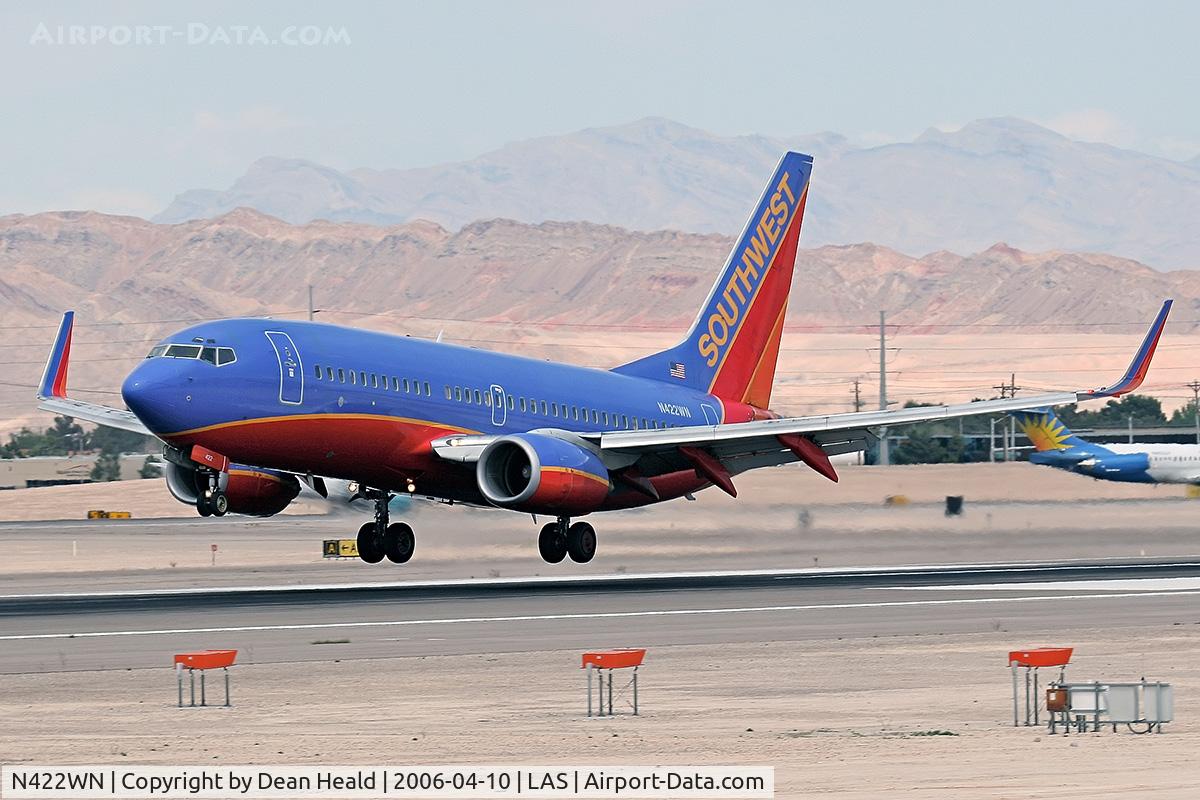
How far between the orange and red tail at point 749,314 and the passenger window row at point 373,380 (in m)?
10.1

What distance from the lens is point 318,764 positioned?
60.4 ft

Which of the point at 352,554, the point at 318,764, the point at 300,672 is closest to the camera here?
the point at 318,764

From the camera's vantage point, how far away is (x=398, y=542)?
43688 millimetres

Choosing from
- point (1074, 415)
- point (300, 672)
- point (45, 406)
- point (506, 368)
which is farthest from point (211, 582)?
point (1074, 415)

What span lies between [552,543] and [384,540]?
3.88 meters

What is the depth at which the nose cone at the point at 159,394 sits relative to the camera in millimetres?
36438

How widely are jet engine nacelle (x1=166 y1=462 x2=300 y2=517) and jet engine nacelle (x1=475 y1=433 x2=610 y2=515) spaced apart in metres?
4.68

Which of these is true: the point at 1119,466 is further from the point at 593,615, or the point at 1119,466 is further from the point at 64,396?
the point at 64,396

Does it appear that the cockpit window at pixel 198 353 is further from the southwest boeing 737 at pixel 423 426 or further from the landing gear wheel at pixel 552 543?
the landing gear wheel at pixel 552 543

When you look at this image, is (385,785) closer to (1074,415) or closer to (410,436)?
(410,436)

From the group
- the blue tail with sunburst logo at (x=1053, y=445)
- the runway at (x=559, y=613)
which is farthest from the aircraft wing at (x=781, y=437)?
the blue tail with sunburst logo at (x=1053, y=445)

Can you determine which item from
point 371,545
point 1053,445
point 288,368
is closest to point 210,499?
point 288,368

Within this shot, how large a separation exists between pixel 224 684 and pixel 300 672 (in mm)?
1777

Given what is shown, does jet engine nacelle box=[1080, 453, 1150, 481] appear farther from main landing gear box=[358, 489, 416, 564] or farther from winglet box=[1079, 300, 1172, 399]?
main landing gear box=[358, 489, 416, 564]
